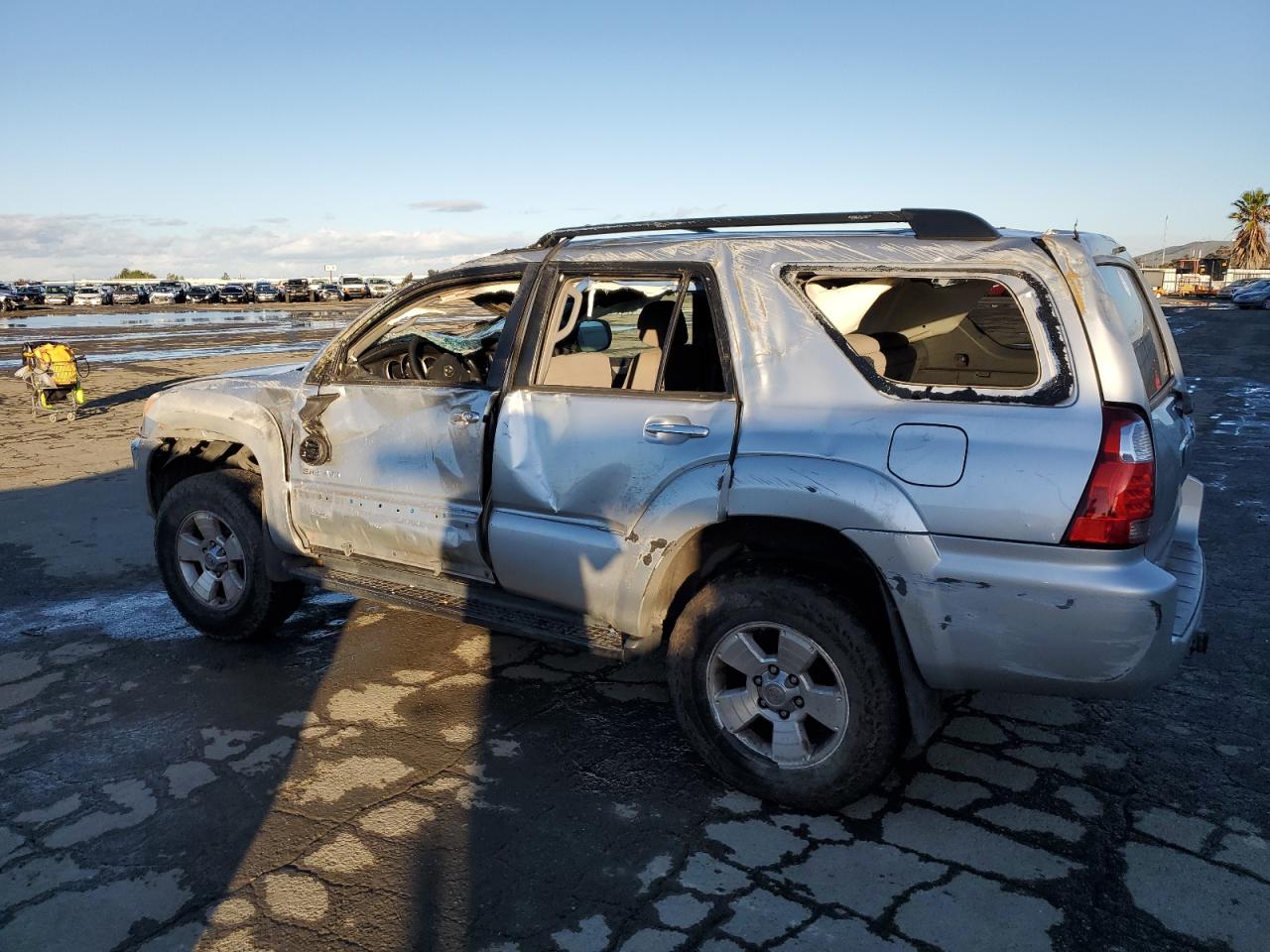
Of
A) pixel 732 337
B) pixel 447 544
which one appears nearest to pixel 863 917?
pixel 732 337

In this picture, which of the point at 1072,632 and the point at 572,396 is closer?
the point at 1072,632

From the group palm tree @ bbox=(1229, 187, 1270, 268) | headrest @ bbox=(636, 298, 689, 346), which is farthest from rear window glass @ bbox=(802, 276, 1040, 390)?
palm tree @ bbox=(1229, 187, 1270, 268)

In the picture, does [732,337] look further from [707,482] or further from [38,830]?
[38,830]

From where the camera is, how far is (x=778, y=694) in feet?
10.5

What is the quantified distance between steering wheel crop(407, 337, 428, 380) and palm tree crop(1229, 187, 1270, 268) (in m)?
99.6

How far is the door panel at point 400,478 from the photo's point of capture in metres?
3.84

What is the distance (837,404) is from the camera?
305 cm

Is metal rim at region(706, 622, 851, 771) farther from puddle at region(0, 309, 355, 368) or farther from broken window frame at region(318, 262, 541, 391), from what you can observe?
puddle at region(0, 309, 355, 368)

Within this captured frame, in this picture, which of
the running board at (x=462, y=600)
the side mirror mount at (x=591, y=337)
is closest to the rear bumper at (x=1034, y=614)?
the running board at (x=462, y=600)

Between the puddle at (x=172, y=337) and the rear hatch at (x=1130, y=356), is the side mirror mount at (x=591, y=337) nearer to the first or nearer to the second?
the rear hatch at (x=1130, y=356)

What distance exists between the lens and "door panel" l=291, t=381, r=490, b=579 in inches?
151

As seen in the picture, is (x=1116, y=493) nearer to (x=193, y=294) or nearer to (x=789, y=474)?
(x=789, y=474)

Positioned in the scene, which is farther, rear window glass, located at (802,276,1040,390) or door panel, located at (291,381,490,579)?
door panel, located at (291,381,490,579)

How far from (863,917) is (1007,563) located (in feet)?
3.57
